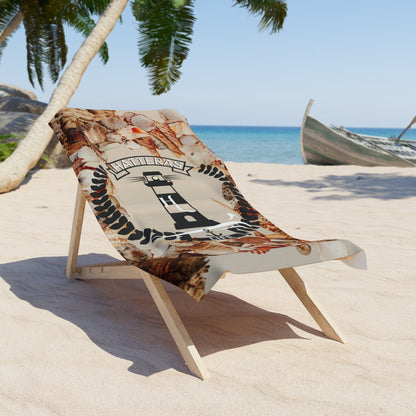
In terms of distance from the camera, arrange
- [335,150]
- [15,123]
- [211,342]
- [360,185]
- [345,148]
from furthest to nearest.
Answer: [335,150] → [345,148] → [15,123] → [360,185] → [211,342]

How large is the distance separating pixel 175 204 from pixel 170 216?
0.15 meters

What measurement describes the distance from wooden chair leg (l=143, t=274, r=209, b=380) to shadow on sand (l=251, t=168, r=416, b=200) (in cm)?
496

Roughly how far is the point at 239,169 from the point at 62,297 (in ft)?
24.3

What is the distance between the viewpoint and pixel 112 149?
3146 mm

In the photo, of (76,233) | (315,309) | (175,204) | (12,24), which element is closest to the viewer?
(315,309)

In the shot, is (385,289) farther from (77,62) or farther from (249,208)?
(77,62)

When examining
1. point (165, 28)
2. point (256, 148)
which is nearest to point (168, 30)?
point (165, 28)

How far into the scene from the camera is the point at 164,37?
917 centimetres

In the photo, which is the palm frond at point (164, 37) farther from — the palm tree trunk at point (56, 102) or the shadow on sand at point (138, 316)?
the shadow on sand at point (138, 316)

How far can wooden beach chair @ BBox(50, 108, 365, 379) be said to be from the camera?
211cm

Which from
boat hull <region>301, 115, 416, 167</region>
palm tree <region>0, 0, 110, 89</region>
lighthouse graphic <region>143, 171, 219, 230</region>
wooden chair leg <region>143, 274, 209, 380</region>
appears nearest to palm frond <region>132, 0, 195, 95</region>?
palm tree <region>0, 0, 110, 89</region>

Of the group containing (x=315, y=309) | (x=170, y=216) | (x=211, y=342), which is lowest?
(x=211, y=342)

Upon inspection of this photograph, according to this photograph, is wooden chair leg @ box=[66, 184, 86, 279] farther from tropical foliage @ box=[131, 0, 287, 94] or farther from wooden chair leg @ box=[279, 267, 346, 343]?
tropical foliage @ box=[131, 0, 287, 94]

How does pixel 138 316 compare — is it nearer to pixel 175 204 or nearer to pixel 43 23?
pixel 175 204
